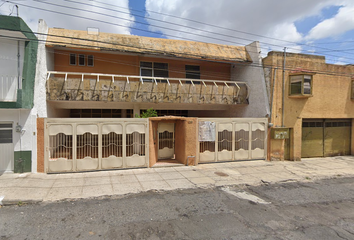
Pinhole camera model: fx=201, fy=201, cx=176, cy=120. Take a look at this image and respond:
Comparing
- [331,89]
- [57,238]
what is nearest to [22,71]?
[57,238]

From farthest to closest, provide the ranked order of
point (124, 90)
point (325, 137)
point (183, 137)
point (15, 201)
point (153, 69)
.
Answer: point (325, 137), point (153, 69), point (124, 90), point (183, 137), point (15, 201)

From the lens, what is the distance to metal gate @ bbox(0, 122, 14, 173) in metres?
8.73

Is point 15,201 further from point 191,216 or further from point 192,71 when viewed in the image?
point 192,71

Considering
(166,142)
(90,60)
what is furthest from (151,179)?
(90,60)

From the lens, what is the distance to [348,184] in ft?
28.2

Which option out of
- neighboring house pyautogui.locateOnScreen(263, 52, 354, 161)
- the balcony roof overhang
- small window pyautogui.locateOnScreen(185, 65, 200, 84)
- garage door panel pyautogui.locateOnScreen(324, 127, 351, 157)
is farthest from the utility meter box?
small window pyautogui.locateOnScreen(185, 65, 200, 84)

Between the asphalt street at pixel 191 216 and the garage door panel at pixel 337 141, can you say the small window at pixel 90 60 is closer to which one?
the asphalt street at pixel 191 216

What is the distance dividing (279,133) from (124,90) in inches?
377

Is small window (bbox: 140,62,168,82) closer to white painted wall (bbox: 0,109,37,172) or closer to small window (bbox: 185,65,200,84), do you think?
small window (bbox: 185,65,200,84)

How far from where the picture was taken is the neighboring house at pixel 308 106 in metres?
12.5

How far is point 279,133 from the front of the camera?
12.3m

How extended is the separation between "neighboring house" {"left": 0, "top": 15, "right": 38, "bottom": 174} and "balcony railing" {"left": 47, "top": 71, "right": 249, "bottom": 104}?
1.36 meters

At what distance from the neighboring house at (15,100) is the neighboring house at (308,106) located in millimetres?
12772

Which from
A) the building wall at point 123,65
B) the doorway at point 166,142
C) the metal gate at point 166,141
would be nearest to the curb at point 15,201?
the doorway at point 166,142
